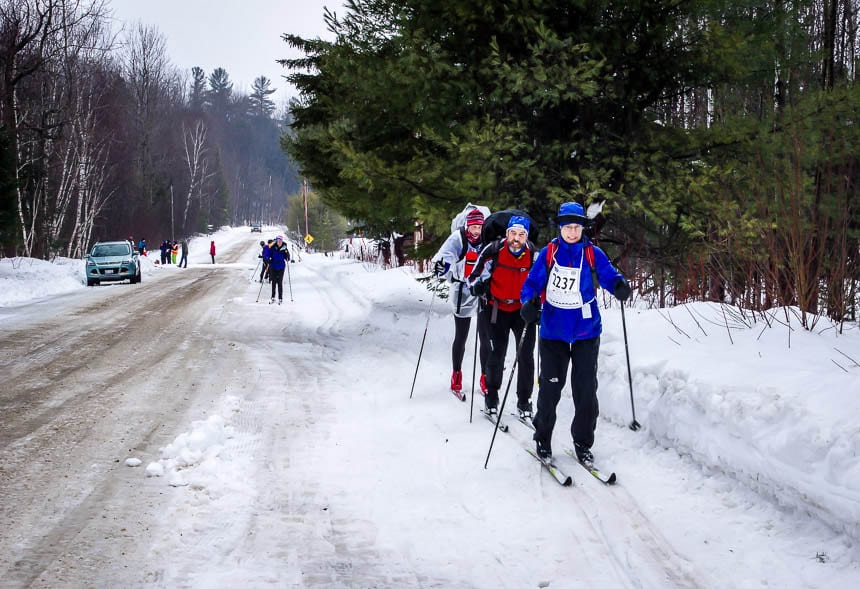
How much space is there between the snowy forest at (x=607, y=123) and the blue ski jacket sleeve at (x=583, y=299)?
266 cm

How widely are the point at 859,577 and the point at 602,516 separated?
145 centimetres

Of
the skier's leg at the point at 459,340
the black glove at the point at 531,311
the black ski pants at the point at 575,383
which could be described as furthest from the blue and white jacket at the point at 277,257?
the black ski pants at the point at 575,383

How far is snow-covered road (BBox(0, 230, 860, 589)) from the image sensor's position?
3559 millimetres

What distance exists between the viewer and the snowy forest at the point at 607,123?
24.7 feet

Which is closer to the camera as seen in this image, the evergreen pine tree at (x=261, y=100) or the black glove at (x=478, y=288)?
the black glove at (x=478, y=288)

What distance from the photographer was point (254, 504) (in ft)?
14.6

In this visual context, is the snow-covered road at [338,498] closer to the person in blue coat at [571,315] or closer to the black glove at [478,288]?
the person in blue coat at [571,315]

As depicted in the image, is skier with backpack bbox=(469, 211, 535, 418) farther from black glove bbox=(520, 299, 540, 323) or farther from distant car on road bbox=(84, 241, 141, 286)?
distant car on road bbox=(84, 241, 141, 286)

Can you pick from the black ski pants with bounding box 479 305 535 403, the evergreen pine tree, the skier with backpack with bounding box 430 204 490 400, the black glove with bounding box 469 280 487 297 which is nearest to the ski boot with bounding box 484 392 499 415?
the black ski pants with bounding box 479 305 535 403

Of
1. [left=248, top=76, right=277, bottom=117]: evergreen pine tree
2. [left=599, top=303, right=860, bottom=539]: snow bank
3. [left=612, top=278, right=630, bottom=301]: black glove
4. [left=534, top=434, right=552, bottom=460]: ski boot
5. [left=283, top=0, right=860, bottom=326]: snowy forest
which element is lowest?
[left=534, top=434, right=552, bottom=460]: ski boot

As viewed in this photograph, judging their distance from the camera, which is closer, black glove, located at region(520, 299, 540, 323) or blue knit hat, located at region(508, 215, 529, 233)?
black glove, located at region(520, 299, 540, 323)

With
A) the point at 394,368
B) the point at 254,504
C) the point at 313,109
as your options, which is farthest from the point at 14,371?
the point at 313,109

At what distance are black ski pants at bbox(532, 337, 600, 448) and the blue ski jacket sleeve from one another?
3.7 inches

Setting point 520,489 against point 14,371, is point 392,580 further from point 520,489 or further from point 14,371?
point 14,371
